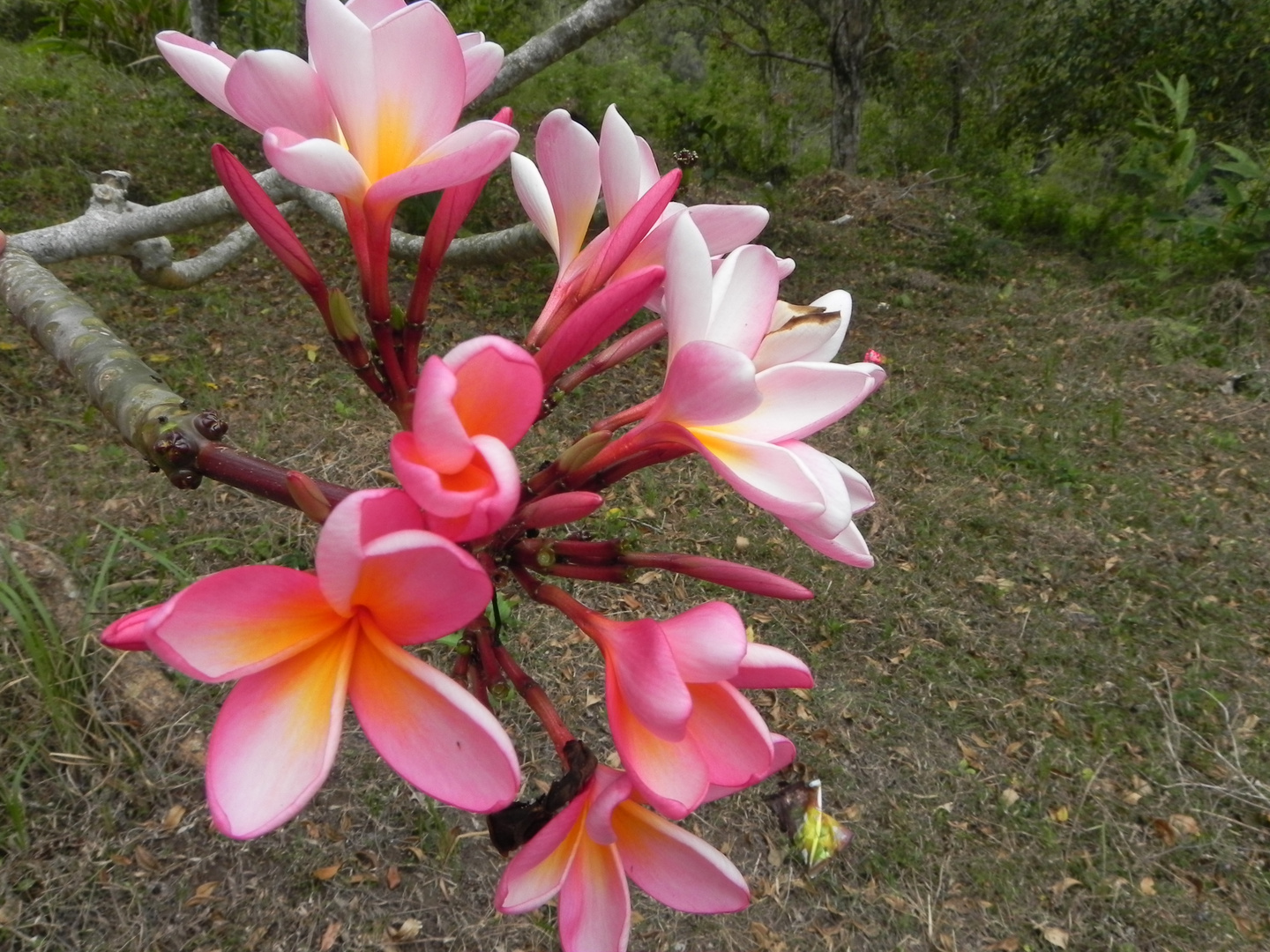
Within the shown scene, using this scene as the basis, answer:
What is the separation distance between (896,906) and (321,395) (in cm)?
280

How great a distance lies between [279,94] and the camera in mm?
549

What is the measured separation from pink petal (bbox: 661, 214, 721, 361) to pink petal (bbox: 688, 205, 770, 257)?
14 cm

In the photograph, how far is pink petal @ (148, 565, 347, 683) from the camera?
0.43m

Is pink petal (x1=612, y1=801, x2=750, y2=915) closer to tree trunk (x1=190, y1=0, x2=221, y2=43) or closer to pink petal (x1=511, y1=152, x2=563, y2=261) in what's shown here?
pink petal (x1=511, y1=152, x2=563, y2=261)

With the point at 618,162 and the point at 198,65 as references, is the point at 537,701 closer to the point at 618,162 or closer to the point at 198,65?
the point at 618,162

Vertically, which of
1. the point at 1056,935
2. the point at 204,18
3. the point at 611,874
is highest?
the point at 611,874

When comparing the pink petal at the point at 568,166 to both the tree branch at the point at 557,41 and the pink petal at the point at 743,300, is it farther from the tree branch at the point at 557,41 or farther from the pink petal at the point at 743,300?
Result: the tree branch at the point at 557,41

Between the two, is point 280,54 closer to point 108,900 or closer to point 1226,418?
point 108,900

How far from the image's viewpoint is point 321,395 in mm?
3316

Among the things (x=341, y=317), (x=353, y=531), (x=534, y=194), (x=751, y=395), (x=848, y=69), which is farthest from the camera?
(x=848, y=69)

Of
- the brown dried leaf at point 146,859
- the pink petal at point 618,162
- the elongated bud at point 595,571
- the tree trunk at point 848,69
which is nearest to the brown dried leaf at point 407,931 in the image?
the brown dried leaf at point 146,859

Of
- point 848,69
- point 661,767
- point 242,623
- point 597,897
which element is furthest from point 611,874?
point 848,69

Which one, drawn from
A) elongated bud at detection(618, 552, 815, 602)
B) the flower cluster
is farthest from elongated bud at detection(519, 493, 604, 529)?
elongated bud at detection(618, 552, 815, 602)

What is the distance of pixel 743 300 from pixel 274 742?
434 mm
